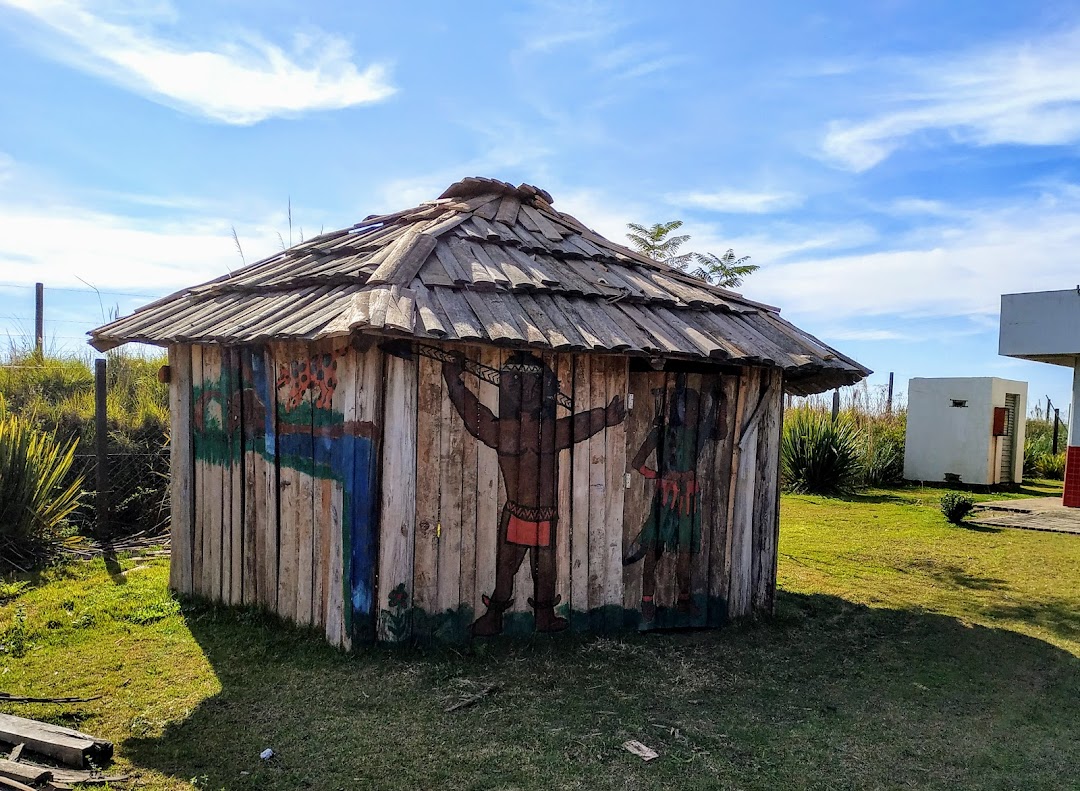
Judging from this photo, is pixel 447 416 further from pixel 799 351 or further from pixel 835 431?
pixel 835 431

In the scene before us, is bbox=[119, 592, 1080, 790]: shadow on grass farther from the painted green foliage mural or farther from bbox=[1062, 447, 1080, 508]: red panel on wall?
bbox=[1062, 447, 1080, 508]: red panel on wall

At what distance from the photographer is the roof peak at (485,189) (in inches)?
316

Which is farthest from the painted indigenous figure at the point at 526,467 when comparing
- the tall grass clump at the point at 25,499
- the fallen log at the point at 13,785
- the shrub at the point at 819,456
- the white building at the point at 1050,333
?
the white building at the point at 1050,333

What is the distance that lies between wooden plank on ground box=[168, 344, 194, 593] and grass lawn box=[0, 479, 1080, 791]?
1.30 ft

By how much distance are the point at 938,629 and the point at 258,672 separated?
18.2 feet

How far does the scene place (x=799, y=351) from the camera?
6.88 m

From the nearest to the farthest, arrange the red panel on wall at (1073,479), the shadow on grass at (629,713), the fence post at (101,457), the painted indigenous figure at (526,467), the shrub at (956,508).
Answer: the shadow on grass at (629,713)
the painted indigenous figure at (526,467)
the fence post at (101,457)
the shrub at (956,508)
the red panel on wall at (1073,479)

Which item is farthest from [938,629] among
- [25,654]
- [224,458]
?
[25,654]

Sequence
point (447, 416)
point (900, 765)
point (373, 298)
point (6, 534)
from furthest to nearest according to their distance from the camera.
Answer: point (6, 534), point (447, 416), point (373, 298), point (900, 765)

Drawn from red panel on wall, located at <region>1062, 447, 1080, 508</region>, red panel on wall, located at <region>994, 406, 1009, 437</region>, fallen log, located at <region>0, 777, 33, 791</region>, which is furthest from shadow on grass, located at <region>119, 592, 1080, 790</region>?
red panel on wall, located at <region>994, 406, 1009, 437</region>

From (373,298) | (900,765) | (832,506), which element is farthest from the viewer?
(832,506)

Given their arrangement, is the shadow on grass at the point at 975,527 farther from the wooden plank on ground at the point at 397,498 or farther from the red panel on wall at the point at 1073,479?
the wooden plank on ground at the point at 397,498

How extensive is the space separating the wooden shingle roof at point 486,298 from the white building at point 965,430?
453 inches

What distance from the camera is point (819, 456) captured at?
15.9 meters
